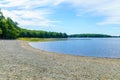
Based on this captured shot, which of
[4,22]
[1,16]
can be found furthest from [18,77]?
[1,16]

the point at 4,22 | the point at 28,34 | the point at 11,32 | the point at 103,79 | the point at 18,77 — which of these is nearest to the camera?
the point at 18,77

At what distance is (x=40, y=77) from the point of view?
617 inches

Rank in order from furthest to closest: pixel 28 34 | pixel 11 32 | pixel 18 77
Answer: pixel 28 34, pixel 11 32, pixel 18 77

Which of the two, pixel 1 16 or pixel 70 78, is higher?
pixel 1 16

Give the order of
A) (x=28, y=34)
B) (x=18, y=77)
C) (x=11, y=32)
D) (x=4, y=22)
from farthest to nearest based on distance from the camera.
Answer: (x=28, y=34) → (x=11, y=32) → (x=4, y=22) → (x=18, y=77)

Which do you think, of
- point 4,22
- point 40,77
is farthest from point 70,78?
point 4,22

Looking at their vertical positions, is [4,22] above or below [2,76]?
above

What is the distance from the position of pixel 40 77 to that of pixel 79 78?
297 centimetres

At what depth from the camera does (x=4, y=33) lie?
11362cm

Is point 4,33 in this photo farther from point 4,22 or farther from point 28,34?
point 28,34

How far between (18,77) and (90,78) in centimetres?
545

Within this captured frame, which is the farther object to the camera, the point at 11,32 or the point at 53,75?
the point at 11,32

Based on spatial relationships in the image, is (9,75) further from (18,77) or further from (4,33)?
(4,33)

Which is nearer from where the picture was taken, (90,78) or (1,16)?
(90,78)
